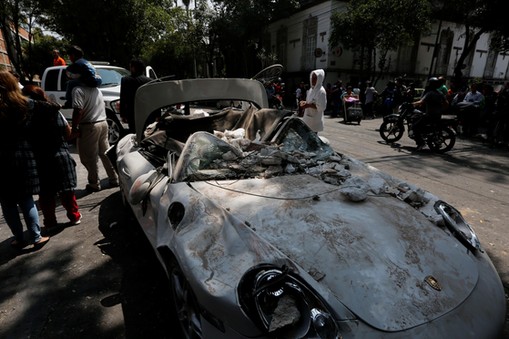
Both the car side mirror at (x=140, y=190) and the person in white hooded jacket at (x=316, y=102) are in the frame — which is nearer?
the car side mirror at (x=140, y=190)

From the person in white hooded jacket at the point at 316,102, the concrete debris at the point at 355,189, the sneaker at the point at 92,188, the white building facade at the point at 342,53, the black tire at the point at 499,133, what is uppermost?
the white building facade at the point at 342,53

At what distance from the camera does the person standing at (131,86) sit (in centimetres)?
516

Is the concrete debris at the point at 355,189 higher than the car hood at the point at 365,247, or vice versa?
the concrete debris at the point at 355,189

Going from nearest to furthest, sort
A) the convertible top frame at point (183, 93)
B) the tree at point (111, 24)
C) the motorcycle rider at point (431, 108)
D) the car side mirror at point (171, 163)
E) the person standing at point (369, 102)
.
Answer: the car side mirror at point (171, 163), the convertible top frame at point (183, 93), the motorcycle rider at point (431, 108), the person standing at point (369, 102), the tree at point (111, 24)

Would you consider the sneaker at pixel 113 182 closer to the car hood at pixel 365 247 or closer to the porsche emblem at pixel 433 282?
the car hood at pixel 365 247

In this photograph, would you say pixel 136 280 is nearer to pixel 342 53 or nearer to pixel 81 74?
pixel 81 74

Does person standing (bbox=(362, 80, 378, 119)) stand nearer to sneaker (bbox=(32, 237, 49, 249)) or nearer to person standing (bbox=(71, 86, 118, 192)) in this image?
person standing (bbox=(71, 86, 118, 192))

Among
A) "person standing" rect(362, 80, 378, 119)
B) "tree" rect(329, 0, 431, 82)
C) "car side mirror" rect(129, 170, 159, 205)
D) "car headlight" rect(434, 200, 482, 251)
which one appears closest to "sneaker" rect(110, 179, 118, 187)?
"car side mirror" rect(129, 170, 159, 205)

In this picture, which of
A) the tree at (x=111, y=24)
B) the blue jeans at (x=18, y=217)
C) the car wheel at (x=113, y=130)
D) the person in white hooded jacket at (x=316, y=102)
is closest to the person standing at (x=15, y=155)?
the blue jeans at (x=18, y=217)

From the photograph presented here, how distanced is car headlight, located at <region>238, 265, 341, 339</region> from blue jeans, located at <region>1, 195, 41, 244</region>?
2803 millimetres

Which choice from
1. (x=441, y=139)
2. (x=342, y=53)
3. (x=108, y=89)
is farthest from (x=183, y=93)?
(x=342, y=53)

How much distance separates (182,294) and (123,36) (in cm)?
2028

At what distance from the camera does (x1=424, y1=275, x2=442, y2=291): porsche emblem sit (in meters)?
1.53

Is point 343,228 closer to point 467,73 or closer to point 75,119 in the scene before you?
point 75,119
